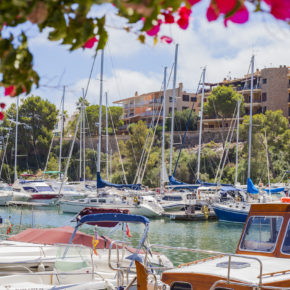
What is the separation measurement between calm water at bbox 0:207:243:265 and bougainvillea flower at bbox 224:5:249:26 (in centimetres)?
1768

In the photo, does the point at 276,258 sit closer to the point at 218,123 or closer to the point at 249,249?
the point at 249,249

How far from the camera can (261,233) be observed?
916cm

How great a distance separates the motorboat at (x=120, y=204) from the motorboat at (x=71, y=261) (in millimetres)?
21429

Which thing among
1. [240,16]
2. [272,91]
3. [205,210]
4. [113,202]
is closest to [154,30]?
[240,16]

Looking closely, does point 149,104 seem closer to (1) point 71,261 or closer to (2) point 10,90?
(1) point 71,261

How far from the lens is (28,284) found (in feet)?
30.8

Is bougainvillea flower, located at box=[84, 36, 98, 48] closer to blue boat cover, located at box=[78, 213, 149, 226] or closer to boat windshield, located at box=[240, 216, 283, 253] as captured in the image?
boat windshield, located at box=[240, 216, 283, 253]

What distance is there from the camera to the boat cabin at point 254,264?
730 centimetres

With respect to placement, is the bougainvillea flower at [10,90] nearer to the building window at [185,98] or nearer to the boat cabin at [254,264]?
the boat cabin at [254,264]

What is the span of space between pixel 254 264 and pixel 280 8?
21.9ft

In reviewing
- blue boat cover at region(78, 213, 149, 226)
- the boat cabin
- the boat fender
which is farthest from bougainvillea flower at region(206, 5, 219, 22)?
the boat fender

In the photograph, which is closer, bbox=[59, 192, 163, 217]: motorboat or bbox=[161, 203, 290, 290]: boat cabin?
bbox=[161, 203, 290, 290]: boat cabin

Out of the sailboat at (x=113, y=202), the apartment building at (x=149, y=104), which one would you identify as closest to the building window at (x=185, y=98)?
the apartment building at (x=149, y=104)

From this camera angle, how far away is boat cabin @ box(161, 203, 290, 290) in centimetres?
730
